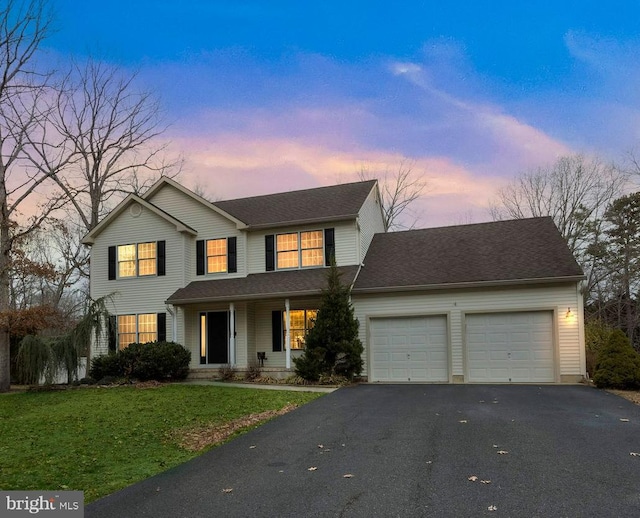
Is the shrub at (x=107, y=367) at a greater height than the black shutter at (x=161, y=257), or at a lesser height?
lesser

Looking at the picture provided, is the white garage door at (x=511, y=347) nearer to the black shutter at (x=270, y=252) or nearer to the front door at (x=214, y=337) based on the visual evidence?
the black shutter at (x=270, y=252)

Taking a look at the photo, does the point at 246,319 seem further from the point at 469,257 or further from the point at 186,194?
the point at 469,257

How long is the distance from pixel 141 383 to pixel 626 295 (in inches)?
1086

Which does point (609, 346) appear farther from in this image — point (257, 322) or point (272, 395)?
point (257, 322)

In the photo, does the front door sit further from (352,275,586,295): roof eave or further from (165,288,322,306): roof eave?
(352,275,586,295): roof eave

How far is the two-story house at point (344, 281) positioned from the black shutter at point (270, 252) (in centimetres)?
4

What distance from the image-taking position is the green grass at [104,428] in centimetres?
655

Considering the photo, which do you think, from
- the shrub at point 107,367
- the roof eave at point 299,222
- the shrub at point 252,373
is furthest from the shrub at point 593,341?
→ the shrub at point 107,367

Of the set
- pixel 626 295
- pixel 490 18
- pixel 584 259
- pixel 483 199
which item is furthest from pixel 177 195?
pixel 626 295

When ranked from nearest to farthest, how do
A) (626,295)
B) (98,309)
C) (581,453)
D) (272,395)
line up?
(581,453)
(272,395)
(98,309)
(626,295)

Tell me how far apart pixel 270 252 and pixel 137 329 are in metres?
6.04

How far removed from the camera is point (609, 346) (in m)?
13.9

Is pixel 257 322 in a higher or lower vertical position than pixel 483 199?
lower

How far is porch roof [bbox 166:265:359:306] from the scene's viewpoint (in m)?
17.3
